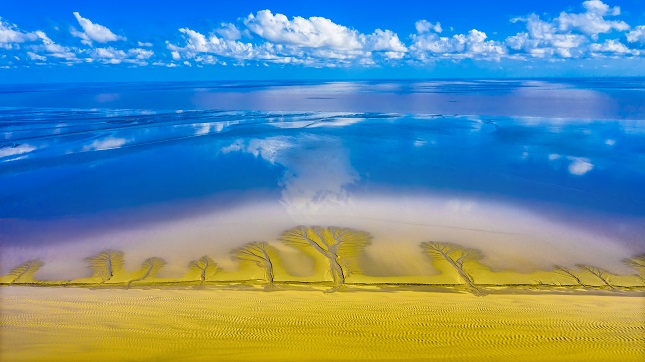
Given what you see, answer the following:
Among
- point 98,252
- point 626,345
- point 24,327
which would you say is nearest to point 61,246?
point 98,252

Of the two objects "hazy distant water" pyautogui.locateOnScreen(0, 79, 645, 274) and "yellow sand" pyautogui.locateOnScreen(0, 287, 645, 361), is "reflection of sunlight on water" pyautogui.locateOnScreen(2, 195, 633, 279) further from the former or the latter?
"yellow sand" pyautogui.locateOnScreen(0, 287, 645, 361)

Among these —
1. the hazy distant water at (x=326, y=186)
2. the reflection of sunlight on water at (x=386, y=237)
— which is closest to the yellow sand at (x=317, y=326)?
the reflection of sunlight on water at (x=386, y=237)

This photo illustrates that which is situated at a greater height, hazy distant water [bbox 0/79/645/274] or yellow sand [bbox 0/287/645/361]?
yellow sand [bbox 0/287/645/361]

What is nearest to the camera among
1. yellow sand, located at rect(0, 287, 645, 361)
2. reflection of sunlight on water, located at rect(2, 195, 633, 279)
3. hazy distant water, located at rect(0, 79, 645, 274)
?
yellow sand, located at rect(0, 287, 645, 361)

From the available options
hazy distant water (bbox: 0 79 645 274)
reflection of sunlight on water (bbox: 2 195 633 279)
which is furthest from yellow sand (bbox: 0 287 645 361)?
hazy distant water (bbox: 0 79 645 274)

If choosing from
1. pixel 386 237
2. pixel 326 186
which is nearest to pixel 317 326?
pixel 386 237

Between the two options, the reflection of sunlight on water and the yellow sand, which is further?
the reflection of sunlight on water
